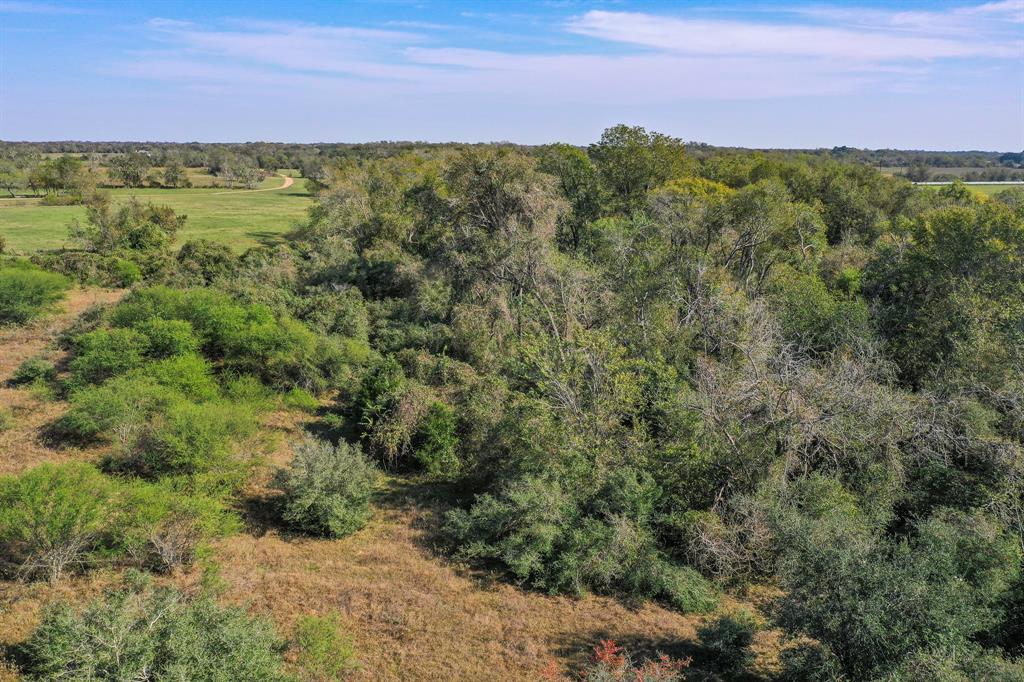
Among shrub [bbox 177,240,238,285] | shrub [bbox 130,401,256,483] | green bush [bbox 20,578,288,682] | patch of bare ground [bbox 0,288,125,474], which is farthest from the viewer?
shrub [bbox 177,240,238,285]

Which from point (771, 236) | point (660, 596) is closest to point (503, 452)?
point (660, 596)

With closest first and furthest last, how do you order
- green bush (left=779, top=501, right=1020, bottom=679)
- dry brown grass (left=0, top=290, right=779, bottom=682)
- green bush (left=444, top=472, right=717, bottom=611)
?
green bush (left=779, top=501, right=1020, bottom=679) < dry brown grass (left=0, top=290, right=779, bottom=682) < green bush (left=444, top=472, right=717, bottom=611)

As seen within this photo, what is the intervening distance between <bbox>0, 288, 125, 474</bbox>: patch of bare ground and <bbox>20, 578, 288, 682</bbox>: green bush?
10488 millimetres

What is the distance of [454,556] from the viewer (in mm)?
Answer: 17375

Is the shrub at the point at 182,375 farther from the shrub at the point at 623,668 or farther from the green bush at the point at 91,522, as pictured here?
the shrub at the point at 623,668

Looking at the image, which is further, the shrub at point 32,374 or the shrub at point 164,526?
the shrub at point 32,374

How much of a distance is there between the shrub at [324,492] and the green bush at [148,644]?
6.19 meters

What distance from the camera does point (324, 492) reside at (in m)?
18.5

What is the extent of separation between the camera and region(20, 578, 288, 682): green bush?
10336 millimetres

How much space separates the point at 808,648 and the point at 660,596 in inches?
185

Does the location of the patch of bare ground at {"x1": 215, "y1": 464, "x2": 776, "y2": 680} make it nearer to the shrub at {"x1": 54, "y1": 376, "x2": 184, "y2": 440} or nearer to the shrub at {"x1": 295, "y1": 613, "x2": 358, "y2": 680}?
the shrub at {"x1": 295, "y1": 613, "x2": 358, "y2": 680}

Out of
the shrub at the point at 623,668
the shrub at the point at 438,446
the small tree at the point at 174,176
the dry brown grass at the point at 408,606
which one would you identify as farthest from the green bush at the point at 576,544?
the small tree at the point at 174,176

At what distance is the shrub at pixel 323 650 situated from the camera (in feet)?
40.6

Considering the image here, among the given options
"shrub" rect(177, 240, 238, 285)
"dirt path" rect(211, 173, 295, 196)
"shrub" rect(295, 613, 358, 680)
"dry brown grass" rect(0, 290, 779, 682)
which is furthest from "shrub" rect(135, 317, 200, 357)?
"dirt path" rect(211, 173, 295, 196)
